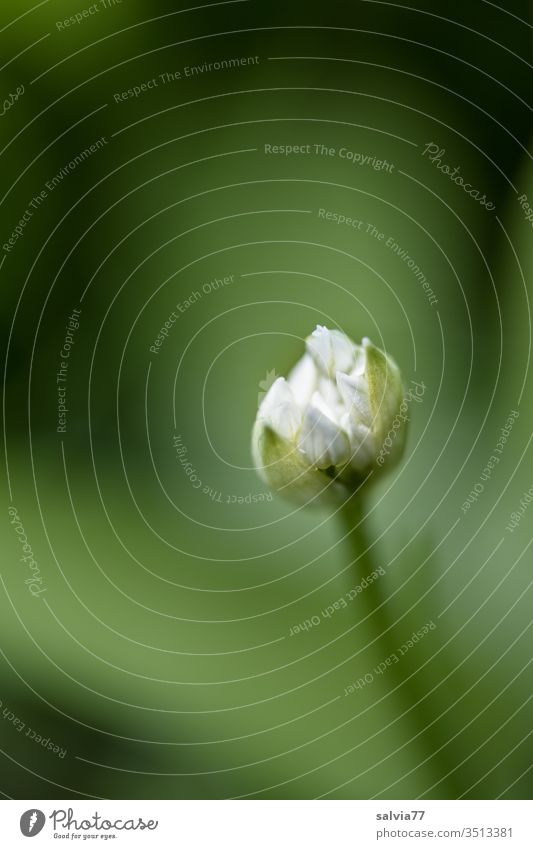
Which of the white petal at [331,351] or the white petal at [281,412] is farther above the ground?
the white petal at [331,351]

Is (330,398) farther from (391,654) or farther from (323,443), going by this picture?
(391,654)

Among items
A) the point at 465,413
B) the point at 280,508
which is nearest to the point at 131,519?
the point at 280,508

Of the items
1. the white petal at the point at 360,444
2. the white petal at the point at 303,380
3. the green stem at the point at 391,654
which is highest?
the white petal at the point at 303,380

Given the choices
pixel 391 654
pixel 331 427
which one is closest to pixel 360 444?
pixel 331 427

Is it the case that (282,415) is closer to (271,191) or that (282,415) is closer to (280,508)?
(280,508)

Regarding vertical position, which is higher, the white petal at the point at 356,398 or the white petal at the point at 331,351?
the white petal at the point at 331,351

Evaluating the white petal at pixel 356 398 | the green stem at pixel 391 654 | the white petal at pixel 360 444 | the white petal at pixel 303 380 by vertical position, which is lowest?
the green stem at pixel 391 654

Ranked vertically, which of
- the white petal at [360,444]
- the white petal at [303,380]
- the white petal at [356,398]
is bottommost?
the white petal at [360,444]
